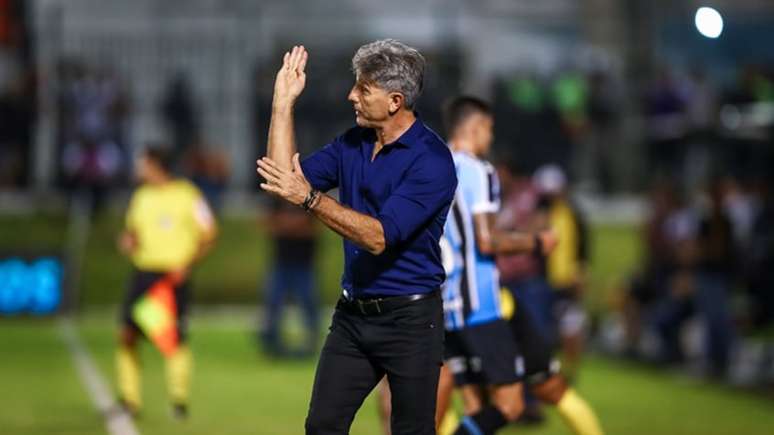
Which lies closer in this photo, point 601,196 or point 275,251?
point 275,251

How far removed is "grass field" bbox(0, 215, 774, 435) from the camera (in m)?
15.6

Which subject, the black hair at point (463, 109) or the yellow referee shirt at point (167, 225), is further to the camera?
the yellow referee shirt at point (167, 225)

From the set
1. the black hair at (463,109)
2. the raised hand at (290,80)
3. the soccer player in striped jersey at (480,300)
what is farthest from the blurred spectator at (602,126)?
the raised hand at (290,80)

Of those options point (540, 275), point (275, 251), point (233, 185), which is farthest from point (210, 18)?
point (540, 275)

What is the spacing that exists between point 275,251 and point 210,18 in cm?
1729

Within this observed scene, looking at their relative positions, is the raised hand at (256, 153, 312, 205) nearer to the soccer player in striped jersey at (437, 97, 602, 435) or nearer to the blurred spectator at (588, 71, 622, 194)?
the soccer player in striped jersey at (437, 97, 602, 435)

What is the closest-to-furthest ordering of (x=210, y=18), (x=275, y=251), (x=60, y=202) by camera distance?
(x=275, y=251), (x=60, y=202), (x=210, y=18)

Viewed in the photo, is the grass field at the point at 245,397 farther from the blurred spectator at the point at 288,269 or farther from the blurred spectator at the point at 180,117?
the blurred spectator at the point at 180,117

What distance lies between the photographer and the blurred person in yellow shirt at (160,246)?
15617 mm

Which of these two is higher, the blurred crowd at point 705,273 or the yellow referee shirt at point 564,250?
the yellow referee shirt at point 564,250

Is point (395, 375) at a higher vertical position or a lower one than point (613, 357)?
higher

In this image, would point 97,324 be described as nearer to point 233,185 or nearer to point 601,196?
point 233,185

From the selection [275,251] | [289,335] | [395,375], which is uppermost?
[395,375]

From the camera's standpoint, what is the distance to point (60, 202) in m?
33.0
